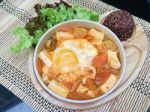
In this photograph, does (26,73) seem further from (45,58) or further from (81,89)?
(81,89)

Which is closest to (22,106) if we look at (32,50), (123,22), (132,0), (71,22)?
(32,50)

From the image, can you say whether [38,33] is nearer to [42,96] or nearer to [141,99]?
[42,96]

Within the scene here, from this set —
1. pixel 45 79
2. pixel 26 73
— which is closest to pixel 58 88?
pixel 45 79

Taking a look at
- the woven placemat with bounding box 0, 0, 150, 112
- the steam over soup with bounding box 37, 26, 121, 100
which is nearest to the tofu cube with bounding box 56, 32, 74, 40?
the steam over soup with bounding box 37, 26, 121, 100

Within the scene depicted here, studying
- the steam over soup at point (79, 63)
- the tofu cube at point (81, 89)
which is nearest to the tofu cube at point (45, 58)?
the steam over soup at point (79, 63)

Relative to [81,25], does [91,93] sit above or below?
below

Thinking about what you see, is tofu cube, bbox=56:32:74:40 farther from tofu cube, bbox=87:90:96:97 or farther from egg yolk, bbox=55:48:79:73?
tofu cube, bbox=87:90:96:97
